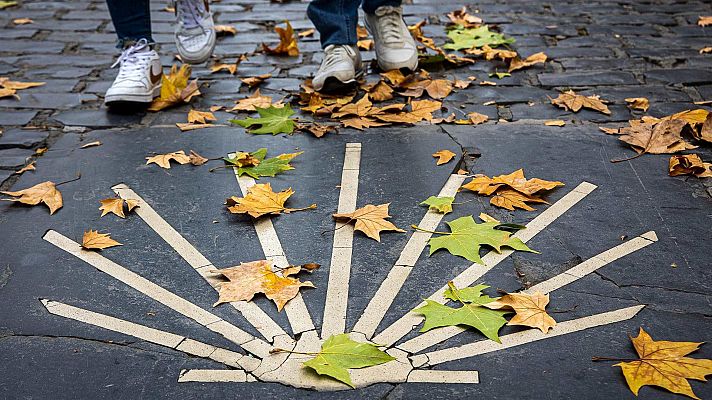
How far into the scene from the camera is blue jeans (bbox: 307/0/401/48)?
152 inches

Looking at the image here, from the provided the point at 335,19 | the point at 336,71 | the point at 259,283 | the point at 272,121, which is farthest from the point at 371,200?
the point at 335,19

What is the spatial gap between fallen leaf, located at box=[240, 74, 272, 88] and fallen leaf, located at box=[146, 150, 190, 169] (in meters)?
0.92

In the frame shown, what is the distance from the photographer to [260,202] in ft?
9.20

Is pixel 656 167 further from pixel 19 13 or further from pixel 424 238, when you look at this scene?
pixel 19 13

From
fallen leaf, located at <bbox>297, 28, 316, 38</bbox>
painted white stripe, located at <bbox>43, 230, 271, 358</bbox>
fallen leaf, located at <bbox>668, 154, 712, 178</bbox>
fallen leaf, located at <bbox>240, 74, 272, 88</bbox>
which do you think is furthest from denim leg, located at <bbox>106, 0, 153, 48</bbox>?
fallen leaf, located at <bbox>668, 154, 712, 178</bbox>

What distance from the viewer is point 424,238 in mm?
2557

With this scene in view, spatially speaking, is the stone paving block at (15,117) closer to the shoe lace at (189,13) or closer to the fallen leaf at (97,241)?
the shoe lace at (189,13)

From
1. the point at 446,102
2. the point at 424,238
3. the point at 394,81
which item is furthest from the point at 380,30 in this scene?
the point at 424,238

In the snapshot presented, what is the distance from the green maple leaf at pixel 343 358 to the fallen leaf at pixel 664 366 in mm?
565

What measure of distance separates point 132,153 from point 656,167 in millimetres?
2060

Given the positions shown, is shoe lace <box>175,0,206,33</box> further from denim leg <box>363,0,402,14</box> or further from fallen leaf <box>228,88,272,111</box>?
denim leg <box>363,0,402,14</box>

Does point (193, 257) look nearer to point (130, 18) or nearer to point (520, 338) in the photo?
point (520, 338)

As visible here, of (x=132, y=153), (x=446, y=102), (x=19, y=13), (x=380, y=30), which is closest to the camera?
(x=132, y=153)

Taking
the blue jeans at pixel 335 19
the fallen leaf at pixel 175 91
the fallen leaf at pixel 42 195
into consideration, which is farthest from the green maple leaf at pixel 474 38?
the fallen leaf at pixel 42 195
